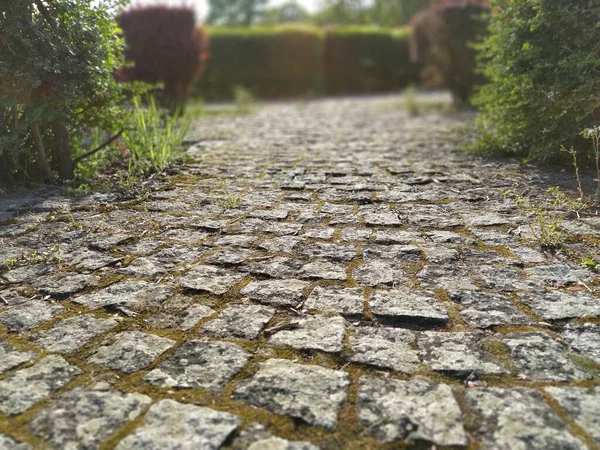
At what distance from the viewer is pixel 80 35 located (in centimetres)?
385

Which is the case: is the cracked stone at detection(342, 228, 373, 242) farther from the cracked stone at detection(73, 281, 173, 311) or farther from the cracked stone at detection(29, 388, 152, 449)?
the cracked stone at detection(29, 388, 152, 449)

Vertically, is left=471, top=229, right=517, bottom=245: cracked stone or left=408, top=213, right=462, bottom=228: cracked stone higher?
left=408, top=213, right=462, bottom=228: cracked stone

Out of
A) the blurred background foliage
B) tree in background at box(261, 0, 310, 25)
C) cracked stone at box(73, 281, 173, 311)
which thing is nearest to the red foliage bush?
the blurred background foliage

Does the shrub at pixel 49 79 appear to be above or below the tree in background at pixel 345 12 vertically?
below

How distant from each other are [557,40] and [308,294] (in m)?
3.41

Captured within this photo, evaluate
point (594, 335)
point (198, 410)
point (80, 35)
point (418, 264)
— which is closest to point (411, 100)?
point (80, 35)

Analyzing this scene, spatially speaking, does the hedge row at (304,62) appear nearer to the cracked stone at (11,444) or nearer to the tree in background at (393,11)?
the cracked stone at (11,444)

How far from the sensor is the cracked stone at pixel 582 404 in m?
1.46

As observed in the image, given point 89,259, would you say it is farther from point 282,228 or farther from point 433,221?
point 433,221

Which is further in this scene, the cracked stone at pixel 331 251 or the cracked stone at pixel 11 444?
the cracked stone at pixel 331 251

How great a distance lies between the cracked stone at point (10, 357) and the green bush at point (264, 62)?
14621mm

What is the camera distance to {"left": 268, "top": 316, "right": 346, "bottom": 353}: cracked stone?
1892 mm

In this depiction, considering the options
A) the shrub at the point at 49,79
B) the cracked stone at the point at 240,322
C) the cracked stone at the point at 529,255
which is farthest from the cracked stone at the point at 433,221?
the shrub at the point at 49,79

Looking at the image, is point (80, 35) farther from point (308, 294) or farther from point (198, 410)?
point (198, 410)
